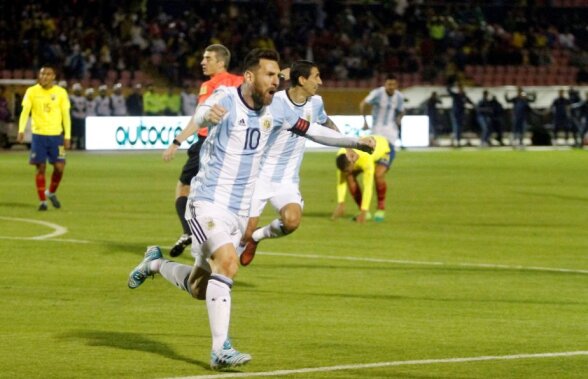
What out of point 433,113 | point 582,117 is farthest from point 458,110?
point 582,117

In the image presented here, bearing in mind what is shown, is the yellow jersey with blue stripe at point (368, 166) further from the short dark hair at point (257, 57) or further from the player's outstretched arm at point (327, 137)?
the short dark hair at point (257, 57)

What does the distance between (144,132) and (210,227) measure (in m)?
32.8

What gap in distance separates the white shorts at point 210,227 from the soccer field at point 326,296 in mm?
740

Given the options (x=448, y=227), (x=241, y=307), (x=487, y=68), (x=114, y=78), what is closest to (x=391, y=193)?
(x=448, y=227)

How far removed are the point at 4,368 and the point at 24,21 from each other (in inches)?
1485

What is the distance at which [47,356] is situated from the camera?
9305 mm

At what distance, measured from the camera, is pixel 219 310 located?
870cm

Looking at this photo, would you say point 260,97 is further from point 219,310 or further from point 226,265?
point 219,310

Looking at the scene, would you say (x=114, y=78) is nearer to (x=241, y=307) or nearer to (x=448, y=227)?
(x=448, y=227)

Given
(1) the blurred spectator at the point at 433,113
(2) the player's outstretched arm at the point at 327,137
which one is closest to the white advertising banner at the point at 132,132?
(1) the blurred spectator at the point at 433,113

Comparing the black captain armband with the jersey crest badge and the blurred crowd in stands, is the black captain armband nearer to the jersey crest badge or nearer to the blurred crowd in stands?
the jersey crest badge

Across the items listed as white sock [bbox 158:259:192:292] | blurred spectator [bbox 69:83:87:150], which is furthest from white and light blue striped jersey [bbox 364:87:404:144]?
blurred spectator [bbox 69:83:87:150]

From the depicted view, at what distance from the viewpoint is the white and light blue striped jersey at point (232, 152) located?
9.14m

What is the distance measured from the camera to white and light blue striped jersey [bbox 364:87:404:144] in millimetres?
22016
